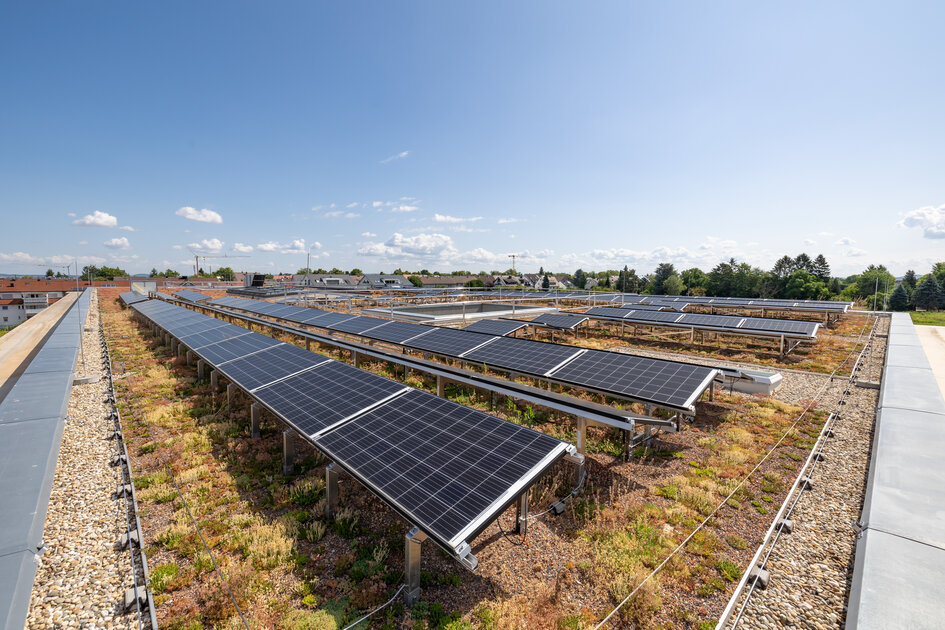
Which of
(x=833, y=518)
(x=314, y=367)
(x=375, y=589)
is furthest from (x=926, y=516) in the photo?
(x=314, y=367)

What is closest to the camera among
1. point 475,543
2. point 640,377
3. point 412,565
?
point 412,565

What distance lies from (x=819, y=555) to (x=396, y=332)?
17.4 meters

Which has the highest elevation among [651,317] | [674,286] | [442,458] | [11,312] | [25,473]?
[674,286]

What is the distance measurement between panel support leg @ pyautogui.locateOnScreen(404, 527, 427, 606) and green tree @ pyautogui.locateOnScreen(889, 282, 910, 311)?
103m

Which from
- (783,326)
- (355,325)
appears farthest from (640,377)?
(783,326)

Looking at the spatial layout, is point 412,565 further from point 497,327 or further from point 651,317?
point 651,317

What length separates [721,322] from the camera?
26312mm

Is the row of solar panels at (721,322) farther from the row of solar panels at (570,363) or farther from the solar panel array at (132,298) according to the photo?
the solar panel array at (132,298)

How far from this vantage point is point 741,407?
14.2 metres

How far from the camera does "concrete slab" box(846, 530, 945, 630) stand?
4934 mm

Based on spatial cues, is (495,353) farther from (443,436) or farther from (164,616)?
(164,616)

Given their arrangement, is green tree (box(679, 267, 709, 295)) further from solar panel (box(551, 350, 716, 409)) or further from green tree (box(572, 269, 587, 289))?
solar panel (box(551, 350, 716, 409))

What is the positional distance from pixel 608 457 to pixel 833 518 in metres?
4.63

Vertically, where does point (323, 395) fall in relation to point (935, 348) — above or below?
above
